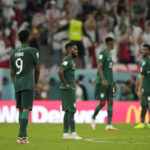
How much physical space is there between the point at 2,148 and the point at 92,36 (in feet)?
46.8

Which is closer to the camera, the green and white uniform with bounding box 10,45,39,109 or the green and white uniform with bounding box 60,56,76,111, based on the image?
the green and white uniform with bounding box 10,45,39,109

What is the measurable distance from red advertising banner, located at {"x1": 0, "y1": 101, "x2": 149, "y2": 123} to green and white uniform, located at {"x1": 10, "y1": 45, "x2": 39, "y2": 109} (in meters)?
9.14

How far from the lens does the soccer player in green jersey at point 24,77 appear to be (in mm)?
9680

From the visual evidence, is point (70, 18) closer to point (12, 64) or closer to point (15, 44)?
point (15, 44)

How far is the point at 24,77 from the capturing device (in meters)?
9.77

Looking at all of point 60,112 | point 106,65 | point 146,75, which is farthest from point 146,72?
point 60,112

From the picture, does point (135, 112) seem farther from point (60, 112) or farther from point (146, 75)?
point (146, 75)

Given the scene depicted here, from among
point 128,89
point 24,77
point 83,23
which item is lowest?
point 24,77

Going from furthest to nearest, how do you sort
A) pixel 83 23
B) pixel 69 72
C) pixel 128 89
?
pixel 83 23, pixel 128 89, pixel 69 72

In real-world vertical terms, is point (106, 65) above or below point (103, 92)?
above


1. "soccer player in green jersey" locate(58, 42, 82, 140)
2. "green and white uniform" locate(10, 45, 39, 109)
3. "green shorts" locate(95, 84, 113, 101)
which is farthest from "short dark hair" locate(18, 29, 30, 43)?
"green shorts" locate(95, 84, 113, 101)

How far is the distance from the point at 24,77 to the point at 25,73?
3.2 inches

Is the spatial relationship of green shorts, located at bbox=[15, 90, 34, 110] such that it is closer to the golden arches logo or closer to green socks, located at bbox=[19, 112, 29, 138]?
green socks, located at bbox=[19, 112, 29, 138]

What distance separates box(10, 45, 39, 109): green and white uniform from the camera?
9695mm
